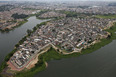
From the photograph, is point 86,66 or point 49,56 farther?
point 49,56

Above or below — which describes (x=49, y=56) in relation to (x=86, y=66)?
above

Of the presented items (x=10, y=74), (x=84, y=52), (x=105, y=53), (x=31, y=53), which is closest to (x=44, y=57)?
(x=31, y=53)

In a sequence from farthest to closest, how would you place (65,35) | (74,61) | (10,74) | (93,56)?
(65,35), (93,56), (74,61), (10,74)

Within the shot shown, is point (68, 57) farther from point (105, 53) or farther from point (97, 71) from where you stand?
point (105, 53)

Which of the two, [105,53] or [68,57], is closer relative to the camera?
[68,57]

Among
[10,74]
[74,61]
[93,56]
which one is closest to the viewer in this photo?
[10,74]

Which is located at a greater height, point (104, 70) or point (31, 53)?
point (31, 53)

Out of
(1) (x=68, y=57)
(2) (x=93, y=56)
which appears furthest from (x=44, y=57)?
(2) (x=93, y=56)
